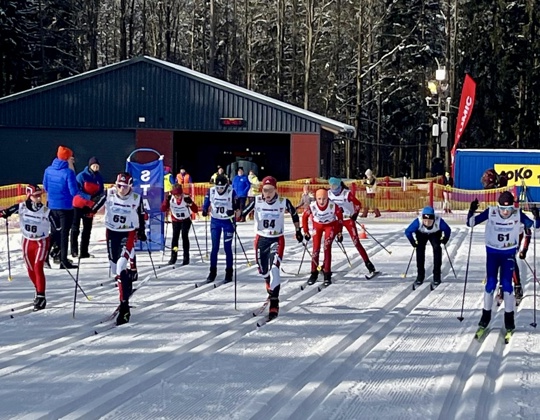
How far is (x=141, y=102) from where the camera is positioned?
3597 cm

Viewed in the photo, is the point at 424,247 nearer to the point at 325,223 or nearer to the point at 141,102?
the point at 325,223

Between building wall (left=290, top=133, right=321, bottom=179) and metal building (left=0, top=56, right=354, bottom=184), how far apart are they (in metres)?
0.33

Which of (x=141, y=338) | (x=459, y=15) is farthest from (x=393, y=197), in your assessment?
(x=459, y=15)

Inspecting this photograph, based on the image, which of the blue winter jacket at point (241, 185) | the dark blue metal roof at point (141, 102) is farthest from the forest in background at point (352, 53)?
the blue winter jacket at point (241, 185)

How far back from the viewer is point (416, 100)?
57344 millimetres

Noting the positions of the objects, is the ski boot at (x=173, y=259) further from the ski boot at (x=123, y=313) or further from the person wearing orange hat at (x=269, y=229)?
the ski boot at (x=123, y=313)

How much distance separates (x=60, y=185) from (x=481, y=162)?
2180 cm

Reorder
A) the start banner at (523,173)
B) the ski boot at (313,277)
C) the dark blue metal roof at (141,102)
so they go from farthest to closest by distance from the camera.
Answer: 1. the dark blue metal roof at (141,102)
2. the start banner at (523,173)
3. the ski boot at (313,277)

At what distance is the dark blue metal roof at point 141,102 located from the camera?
3581cm

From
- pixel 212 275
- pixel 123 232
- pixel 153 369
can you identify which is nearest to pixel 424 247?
pixel 212 275

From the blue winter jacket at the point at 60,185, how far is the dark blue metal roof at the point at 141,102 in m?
21.8

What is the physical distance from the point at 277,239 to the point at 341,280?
10.3 ft

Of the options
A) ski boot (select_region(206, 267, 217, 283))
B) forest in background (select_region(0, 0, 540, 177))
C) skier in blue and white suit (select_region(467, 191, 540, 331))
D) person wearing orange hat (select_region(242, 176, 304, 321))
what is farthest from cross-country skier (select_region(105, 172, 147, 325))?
forest in background (select_region(0, 0, 540, 177))

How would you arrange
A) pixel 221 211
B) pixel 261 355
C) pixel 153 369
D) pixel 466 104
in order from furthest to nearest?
pixel 466 104 → pixel 221 211 → pixel 261 355 → pixel 153 369
